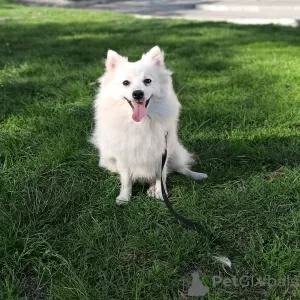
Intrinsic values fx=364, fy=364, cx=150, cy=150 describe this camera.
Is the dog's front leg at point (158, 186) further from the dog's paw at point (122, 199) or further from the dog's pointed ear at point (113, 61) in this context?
the dog's pointed ear at point (113, 61)

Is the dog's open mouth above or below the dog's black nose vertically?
below

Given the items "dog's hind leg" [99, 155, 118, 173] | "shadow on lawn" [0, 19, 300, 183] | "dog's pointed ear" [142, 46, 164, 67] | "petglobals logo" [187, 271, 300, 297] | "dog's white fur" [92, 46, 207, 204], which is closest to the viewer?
"petglobals logo" [187, 271, 300, 297]

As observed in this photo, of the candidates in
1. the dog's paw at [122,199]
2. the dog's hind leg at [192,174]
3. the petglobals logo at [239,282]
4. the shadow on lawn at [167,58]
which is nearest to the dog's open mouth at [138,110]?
the dog's paw at [122,199]

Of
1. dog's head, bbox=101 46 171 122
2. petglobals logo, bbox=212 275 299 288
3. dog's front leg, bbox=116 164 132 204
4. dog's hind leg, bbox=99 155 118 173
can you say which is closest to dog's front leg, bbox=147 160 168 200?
dog's front leg, bbox=116 164 132 204

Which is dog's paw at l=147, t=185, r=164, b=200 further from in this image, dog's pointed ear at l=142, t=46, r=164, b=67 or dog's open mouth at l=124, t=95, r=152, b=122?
dog's pointed ear at l=142, t=46, r=164, b=67

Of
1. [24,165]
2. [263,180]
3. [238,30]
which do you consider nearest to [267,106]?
[263,180]

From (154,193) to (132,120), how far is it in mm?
542

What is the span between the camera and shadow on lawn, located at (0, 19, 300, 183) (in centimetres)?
305

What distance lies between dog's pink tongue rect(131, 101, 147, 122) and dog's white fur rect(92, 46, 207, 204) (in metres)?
0.04

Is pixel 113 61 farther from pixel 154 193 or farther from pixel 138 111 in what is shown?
pixel 154 193

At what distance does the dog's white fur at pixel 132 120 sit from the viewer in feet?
7.62

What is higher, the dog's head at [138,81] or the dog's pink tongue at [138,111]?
the dog's head at [138,81]

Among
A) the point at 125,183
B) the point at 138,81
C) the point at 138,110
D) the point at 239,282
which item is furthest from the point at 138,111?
the point at 239,282

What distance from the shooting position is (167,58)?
5.88 metres
